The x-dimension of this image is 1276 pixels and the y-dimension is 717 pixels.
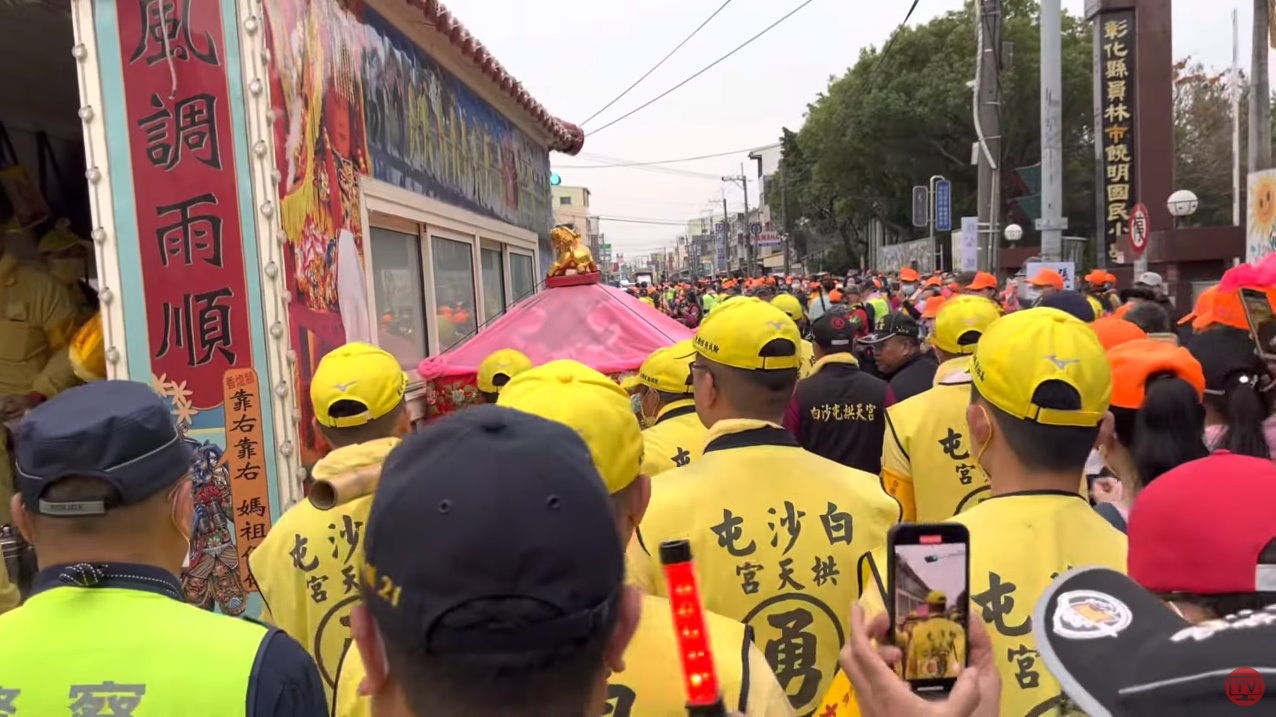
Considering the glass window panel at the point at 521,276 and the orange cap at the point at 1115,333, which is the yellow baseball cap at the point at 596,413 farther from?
the glass window panel at the point at 521,276

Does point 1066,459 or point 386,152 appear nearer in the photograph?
point 1066,459

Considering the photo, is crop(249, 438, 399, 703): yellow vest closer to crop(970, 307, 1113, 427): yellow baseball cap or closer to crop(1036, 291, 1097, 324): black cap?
crop(970, 307, 1113, 427): yellow baseball cap

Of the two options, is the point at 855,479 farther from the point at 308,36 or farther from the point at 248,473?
the point at 308,36

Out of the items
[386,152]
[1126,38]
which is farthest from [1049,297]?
[1126,38]

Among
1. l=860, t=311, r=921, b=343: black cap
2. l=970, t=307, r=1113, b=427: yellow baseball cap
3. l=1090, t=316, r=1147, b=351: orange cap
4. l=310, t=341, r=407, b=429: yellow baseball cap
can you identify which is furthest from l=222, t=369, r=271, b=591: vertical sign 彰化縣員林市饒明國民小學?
l=860, t=311, r=921, b=343: black cap

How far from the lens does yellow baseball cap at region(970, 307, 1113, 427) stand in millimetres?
2232

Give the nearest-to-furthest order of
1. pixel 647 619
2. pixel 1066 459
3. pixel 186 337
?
pixel 647 619 → pixel 1066 459 → pixel 186 337

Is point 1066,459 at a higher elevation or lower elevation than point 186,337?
lower

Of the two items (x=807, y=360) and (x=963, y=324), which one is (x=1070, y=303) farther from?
(x=807, y=360)

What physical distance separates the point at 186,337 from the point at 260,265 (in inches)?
17.4

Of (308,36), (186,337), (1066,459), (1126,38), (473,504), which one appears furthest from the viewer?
(1126,38)

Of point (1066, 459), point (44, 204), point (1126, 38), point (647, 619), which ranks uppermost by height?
point (1126, 38)

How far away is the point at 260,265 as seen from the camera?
410 centimetres

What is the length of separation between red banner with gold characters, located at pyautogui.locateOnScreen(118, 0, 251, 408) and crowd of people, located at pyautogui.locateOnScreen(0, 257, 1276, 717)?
38.7 inches
